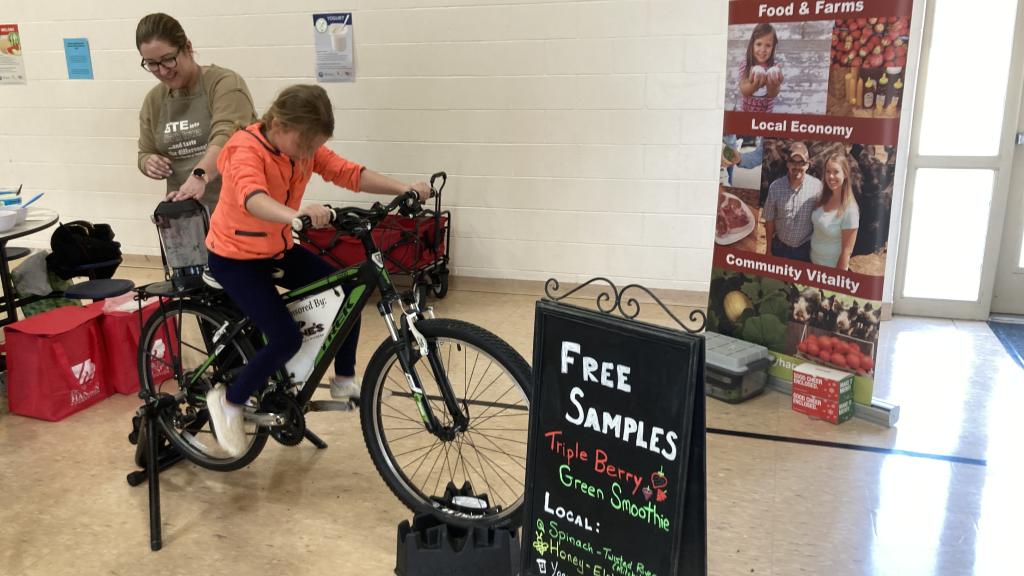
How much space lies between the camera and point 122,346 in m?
3.54

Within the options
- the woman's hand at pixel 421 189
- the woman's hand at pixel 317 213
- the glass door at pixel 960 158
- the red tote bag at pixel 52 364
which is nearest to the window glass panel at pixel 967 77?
the glass door at pixel 960 158

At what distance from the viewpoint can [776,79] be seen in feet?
10.9

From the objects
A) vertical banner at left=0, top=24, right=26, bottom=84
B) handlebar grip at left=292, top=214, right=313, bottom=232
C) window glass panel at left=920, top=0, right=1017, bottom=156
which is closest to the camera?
handlebar grip at left=292, top=214, right=313, bottom=232

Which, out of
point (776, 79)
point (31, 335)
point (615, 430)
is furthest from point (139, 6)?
point (615, 430)

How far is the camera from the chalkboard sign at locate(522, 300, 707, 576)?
5.31ft

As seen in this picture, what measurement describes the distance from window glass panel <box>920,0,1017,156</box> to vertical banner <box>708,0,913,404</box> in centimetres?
159

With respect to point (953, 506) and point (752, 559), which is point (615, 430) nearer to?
point (752, 559)

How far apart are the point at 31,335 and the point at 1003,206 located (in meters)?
4.85

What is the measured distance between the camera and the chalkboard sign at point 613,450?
1617 mm

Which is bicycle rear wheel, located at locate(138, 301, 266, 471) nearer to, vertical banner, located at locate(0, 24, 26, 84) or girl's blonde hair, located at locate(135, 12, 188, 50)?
girl's blonde hair, located at locate(135, 12, 188, 50)

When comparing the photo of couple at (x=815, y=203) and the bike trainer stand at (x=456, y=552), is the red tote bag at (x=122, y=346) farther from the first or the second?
the photo of couple at (x=815, y=203)

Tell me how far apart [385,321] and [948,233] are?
365 cm

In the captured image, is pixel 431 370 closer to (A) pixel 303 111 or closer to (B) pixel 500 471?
(B) pixel 500 471

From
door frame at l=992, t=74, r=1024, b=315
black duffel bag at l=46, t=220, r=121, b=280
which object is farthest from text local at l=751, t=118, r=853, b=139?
black duffel bag at l=46, t=220, r=121, b=280
